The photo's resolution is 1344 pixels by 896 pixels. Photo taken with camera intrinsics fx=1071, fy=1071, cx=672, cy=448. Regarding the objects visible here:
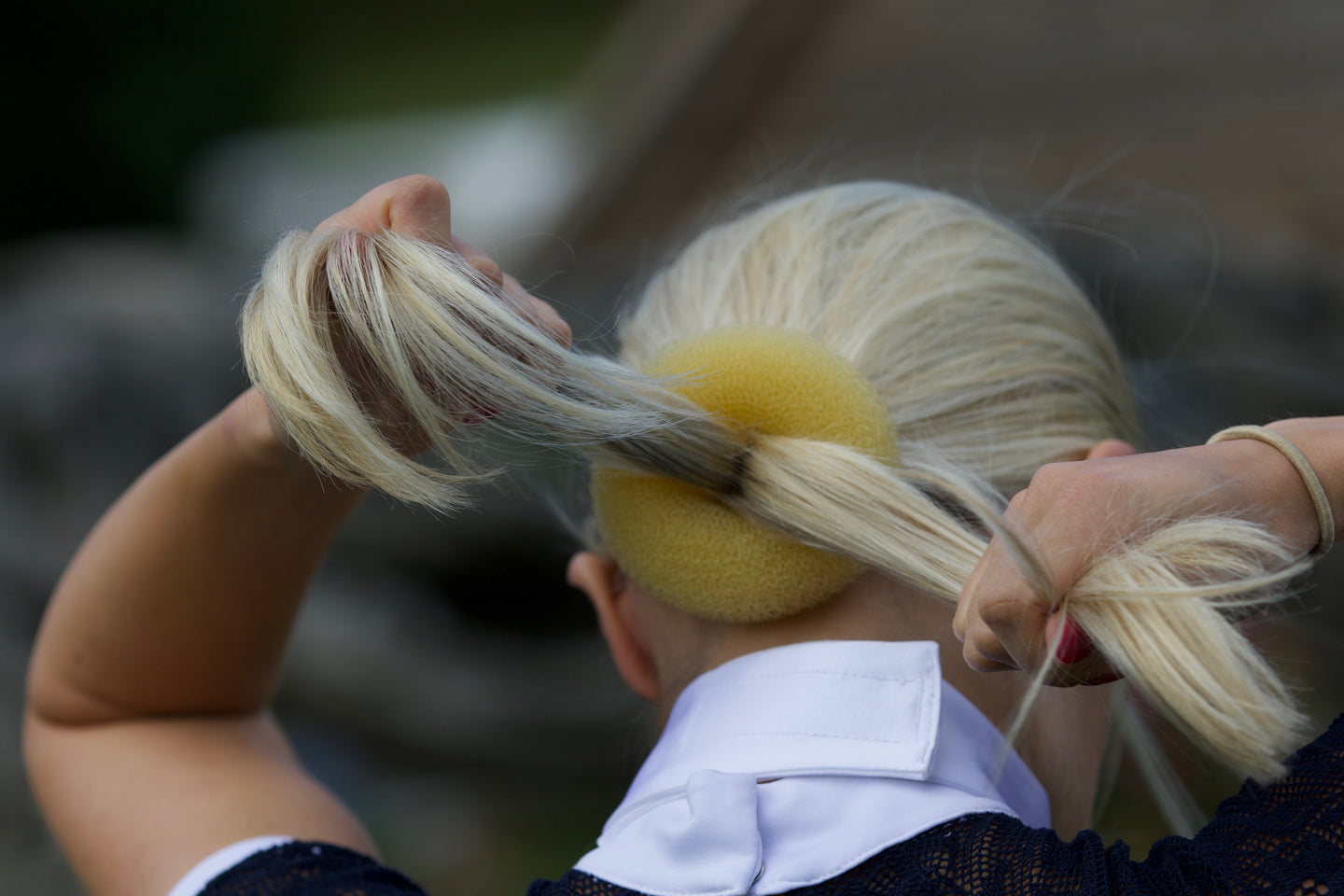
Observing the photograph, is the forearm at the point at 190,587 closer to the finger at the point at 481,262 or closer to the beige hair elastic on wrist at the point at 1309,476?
the finger at the point at 481,262

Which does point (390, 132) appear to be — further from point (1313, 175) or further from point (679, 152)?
point (1313, 175)

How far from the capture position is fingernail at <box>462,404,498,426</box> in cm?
78

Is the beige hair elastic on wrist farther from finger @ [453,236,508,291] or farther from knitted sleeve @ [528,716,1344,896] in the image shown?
finger @ [453,236,508,291]

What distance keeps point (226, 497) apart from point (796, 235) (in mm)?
610

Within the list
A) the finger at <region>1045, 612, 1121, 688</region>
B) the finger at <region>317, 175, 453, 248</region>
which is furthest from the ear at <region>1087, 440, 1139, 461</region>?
the finger at <region>317, 175, 453, 248</region>

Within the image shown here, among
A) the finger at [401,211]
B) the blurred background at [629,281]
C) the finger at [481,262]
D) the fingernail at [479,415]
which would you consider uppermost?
the finger at [401,211]

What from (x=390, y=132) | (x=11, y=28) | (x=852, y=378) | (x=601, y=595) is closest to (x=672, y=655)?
(x=601, y=595)

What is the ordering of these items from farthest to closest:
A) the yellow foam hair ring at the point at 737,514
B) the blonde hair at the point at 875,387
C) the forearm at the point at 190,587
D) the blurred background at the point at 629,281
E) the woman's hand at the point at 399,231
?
the blurred background at the point at 629,281 → the forearm at the point at 190,587 → the yellow foam hair ring at the point at 737,514 → the woman's hand at the point at 399,231 → the blonde hair at the point at 875,387

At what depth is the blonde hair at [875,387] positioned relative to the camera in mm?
648

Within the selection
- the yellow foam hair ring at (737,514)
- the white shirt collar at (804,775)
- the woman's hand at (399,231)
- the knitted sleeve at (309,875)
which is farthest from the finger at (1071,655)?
the knitted sleeve at (309,875)

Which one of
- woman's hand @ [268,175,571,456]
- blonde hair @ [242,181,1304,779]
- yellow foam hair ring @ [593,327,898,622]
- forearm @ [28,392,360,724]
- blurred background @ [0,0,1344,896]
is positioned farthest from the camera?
blurred background @ [0,0,1344,896]

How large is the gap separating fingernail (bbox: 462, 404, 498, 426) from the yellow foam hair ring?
169 mm

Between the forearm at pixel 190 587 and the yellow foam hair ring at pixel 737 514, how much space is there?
1.06 ft

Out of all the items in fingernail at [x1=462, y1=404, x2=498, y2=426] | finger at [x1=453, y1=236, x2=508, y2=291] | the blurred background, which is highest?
finger at [x1=453, y1=236, x2=508, y2=291]
